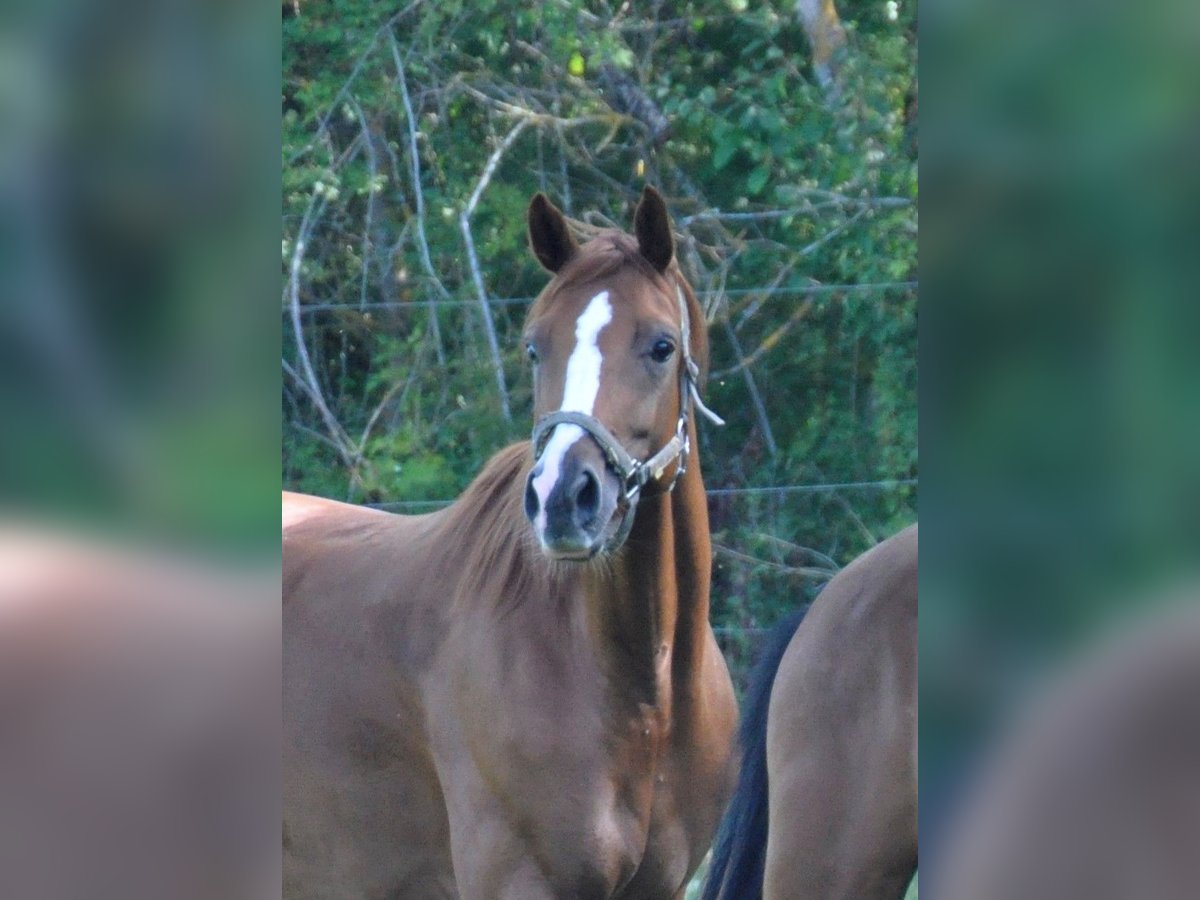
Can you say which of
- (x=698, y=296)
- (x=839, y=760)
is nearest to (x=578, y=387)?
(x=839, y=760)

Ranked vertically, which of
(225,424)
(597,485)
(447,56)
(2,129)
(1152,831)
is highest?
(447,56)

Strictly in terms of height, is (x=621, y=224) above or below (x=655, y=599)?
above

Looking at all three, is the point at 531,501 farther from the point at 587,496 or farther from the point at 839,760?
the point at 839,760

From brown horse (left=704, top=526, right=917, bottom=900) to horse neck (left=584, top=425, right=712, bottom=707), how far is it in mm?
185

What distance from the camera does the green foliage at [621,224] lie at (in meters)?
3.36

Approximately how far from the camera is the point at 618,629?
218 centimetres

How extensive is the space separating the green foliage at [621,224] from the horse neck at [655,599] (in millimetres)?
1045

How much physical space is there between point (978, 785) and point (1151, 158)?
12.0 inches

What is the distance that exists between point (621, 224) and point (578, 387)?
164cm

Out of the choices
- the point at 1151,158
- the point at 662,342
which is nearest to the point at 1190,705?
the point at 1151,158

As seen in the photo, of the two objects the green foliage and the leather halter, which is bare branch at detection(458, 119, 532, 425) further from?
the leather halter

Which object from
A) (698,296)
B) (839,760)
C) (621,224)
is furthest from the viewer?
(621,224)

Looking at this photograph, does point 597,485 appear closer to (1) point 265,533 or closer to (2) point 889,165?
(1) point 265,533

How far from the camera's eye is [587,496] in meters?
1.95
